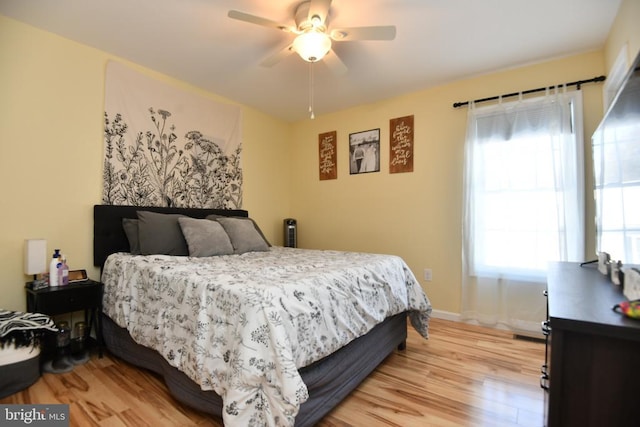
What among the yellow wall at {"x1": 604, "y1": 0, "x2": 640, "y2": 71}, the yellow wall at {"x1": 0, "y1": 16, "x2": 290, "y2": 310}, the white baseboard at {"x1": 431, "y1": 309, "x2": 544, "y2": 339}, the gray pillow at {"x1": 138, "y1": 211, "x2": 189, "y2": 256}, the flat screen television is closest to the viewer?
the flat screen television

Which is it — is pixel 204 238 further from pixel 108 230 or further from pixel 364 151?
pixel 364 151

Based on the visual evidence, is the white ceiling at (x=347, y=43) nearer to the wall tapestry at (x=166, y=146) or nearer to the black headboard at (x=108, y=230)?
the wall tapestry at (x=166, y=146)

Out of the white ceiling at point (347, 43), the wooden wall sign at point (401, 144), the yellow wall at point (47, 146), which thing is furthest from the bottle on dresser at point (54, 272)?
the wooden wall sign at point (401, 144)

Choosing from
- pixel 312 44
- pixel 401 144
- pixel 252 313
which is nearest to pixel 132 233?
pixel 252 313

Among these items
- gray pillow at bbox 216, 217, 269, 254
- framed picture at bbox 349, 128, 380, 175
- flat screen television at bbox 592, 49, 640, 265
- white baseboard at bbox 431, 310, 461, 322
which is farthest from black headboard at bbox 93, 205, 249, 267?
flat screen television at bbox 592, 49, 640, 265

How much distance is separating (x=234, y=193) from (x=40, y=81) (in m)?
1.85

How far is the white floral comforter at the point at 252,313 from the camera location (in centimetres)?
120

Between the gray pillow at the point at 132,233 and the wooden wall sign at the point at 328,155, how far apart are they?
229cm

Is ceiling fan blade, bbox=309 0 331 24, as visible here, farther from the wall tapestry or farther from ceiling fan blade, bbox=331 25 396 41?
the wall tapestry

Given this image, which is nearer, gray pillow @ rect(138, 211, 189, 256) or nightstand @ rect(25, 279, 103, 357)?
nightstand @ rect(25, 279, 103, 357)

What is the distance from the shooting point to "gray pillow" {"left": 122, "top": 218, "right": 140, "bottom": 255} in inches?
96.2

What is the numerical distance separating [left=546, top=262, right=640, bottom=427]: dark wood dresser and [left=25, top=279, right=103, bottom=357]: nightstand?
2613 mm

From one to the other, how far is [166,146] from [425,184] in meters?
2.68

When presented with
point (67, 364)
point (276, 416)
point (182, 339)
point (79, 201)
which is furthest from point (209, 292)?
point (79, 201)
